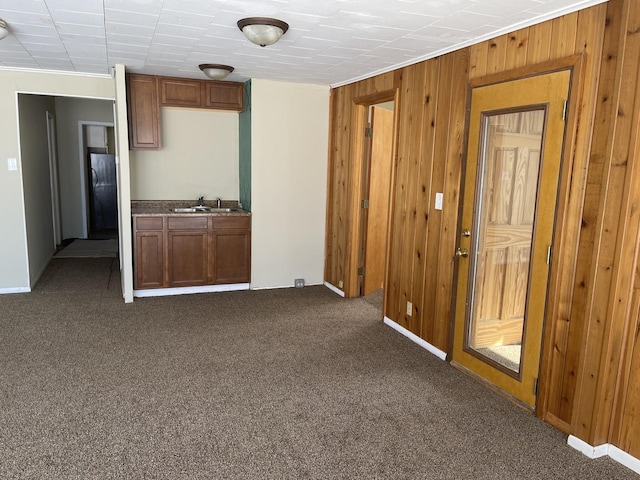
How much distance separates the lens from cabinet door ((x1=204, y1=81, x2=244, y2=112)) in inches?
200

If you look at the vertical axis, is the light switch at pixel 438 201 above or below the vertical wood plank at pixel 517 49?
below

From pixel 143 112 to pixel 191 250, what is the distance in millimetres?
1498

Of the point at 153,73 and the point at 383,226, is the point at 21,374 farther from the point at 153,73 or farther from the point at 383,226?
the point at 383,226

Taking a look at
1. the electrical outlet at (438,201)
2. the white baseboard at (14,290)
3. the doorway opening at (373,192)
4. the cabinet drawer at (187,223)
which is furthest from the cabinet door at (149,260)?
the electrical outlet at (438,201)

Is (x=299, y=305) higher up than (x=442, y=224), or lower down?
lower down

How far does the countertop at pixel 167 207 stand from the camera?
194 inches

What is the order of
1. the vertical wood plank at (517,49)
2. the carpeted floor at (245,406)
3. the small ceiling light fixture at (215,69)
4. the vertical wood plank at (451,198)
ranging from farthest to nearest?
1. the small ceiling light fixture at (215,69)
2. the vertical wood plank at (451,198)
3. the vertical wood plank at (517,49)
4. the carpeted floor at (245,406)

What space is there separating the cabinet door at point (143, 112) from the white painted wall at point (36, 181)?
113cm

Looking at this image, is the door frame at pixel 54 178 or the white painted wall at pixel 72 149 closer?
the door frame at pixel 54 178

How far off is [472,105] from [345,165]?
2036 millimetres

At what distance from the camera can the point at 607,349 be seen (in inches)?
90.6

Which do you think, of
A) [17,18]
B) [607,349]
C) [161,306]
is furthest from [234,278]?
[607,349]

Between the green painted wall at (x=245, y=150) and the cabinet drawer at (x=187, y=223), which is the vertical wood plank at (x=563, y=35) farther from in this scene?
the cabinet drawer at (x=187, y=223)

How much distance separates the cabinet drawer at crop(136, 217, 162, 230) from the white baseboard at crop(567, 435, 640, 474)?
4010 millimetres
